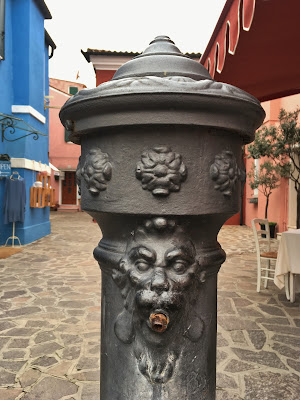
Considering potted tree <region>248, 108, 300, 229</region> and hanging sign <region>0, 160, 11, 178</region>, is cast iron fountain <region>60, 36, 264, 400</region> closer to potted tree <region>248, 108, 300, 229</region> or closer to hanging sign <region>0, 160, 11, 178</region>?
hanging sign <region>0, 160, 11, 178</region>

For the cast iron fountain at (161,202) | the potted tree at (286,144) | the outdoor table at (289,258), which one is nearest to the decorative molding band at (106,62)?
the potted tree at (286,144)

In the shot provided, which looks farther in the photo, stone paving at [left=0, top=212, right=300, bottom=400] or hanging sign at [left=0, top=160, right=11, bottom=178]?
hanging sign at [left=0, top=160, right=11, bottom=178]

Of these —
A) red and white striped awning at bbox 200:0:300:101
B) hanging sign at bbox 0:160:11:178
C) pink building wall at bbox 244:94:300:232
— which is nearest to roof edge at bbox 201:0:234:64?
red and white striped awning at bbox 200:0:300:101

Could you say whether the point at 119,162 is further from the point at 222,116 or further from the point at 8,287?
the point at 8,287

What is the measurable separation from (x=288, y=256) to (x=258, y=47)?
91.9 inches

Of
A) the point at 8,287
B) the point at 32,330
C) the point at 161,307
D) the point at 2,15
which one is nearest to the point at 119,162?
the point at 161,307

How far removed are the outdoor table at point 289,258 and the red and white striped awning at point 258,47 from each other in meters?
2.00

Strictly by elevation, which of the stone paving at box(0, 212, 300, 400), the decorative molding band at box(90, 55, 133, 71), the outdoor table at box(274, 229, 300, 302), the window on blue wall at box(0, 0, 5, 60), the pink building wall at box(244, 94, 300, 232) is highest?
the decorative molding band at box(90, 55, 133, 71)

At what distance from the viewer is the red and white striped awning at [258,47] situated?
2.60 meters

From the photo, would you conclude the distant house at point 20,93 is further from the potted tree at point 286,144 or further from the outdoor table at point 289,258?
the outdoor table at point 289,258

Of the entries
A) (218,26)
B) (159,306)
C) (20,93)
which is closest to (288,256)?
(218,26)

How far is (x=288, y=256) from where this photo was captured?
3928 millimetres

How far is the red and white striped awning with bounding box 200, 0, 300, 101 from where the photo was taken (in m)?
2.60

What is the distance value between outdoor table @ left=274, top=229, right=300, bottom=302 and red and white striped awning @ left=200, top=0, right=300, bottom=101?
2.00m
